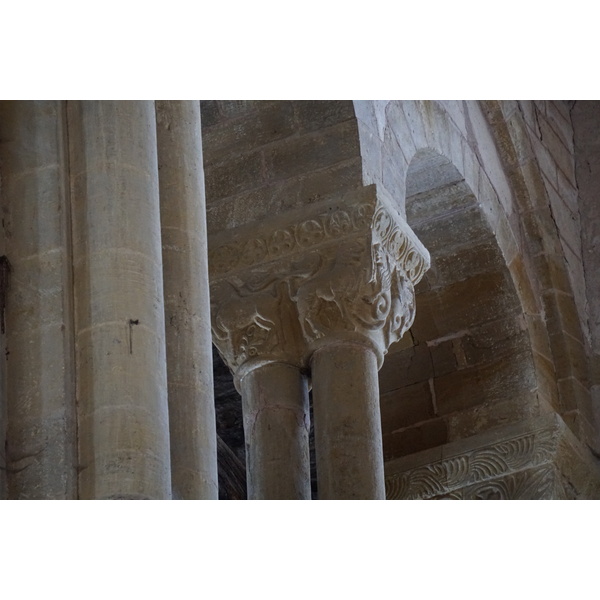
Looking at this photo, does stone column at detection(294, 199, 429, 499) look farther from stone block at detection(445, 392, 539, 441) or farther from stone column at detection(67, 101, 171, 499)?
stone column at detection(67, 101, 171, 499)

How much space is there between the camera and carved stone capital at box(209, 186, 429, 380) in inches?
303

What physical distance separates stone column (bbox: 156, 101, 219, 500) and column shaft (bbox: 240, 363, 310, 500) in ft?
6.49

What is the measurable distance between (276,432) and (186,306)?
7.38 ft

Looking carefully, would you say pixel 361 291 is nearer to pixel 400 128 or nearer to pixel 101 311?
pixel 400 128

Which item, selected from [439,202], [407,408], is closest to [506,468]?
[407,408]

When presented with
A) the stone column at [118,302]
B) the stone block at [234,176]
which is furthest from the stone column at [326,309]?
the stone column at [118,302]

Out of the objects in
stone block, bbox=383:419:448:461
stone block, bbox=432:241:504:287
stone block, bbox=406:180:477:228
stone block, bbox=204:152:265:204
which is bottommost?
stone block, bbox=383:419:448:461

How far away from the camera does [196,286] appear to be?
18.2 feet

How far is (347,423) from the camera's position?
7473mm

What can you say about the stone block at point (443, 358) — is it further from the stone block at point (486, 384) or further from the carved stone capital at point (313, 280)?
the carved stone capital at point (313, 280)

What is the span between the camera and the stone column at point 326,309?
7.49 m

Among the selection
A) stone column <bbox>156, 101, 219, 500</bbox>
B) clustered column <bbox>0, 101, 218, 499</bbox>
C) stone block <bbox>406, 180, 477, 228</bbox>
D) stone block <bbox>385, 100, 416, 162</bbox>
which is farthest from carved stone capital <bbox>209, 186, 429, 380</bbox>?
clustered column <bbox>0, 101, 218, 499</bbox>

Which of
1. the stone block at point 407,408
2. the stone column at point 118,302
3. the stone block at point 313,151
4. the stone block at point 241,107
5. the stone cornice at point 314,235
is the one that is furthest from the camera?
the stone block at point 407,408
